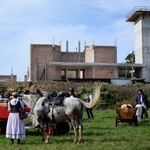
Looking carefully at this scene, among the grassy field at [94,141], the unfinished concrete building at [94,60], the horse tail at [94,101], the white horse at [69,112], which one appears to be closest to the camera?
the grassy field at [94,141]

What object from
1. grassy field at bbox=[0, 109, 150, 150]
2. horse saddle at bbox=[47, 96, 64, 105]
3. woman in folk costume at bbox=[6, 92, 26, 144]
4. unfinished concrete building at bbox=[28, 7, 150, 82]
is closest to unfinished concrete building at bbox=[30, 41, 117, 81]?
unfinished concrete building at bbox=[28, 7, 150, 82]

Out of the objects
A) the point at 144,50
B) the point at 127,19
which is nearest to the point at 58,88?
the point at 144,50

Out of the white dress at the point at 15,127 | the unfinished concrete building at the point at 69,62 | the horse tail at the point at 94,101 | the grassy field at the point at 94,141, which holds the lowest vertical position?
the grassy field at the point at 94,141

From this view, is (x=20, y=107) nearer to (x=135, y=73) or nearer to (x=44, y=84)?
(x=44, y=84)

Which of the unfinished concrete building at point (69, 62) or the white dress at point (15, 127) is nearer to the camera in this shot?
the white dress at point (15, 127)

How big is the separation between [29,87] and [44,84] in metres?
2.21

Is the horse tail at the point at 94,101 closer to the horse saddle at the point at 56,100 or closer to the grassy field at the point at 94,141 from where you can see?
the horse saddle at the point at 56,100

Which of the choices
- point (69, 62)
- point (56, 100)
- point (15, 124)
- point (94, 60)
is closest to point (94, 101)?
point (56, 100)

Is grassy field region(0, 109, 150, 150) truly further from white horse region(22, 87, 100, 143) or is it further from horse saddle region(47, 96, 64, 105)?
horse saddle region(47, 96, 64, 105)

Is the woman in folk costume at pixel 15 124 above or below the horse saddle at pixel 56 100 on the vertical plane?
below

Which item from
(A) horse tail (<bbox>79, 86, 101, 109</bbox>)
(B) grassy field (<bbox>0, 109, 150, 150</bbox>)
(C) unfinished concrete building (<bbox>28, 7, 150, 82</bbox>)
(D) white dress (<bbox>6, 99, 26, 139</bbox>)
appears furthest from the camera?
(C) unfinished concrete building (<bbox>28, 7, 150, 82</bbox>)

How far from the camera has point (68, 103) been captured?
12.2 metres

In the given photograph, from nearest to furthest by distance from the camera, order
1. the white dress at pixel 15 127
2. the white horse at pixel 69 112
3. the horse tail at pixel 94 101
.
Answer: the white dress at pixel 15 127 → the white horse at pixel 69 112 → the horse tail at pixel 94 101

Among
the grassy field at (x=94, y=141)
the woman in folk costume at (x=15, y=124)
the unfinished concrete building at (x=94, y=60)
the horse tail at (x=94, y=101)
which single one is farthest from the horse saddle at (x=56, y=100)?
the unfinished concrete building at (x=94, y=60)
